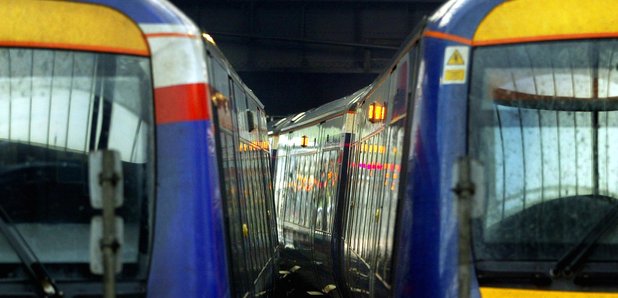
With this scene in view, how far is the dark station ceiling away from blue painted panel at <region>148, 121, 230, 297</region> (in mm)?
19963

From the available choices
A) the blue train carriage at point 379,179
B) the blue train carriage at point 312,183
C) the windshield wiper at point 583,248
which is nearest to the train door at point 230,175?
the blue train carriage at point 379,179

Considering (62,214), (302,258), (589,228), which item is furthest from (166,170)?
(302,258)

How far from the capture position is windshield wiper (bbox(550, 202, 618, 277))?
7544 mm

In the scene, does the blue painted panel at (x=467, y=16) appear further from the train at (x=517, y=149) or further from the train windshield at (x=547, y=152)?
the train windshield at (x=547, y=152)

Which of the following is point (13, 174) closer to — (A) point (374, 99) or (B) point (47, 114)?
(B) point (47, 114)

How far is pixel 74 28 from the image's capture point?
7477mm

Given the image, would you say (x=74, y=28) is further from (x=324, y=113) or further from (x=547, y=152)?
(x=324, y=113)

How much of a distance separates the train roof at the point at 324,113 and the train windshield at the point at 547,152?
5489mm

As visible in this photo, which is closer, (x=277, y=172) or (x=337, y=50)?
(x=277, y=172)

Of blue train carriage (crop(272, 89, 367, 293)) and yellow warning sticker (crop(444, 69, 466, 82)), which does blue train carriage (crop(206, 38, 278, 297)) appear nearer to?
yellow warning sticker (crop(444, 69, 466, 82))

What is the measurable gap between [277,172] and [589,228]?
1599 centimetres

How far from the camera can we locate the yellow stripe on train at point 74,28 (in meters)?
7.46

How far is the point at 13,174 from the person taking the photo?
7.41m

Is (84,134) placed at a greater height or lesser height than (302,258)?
greater
